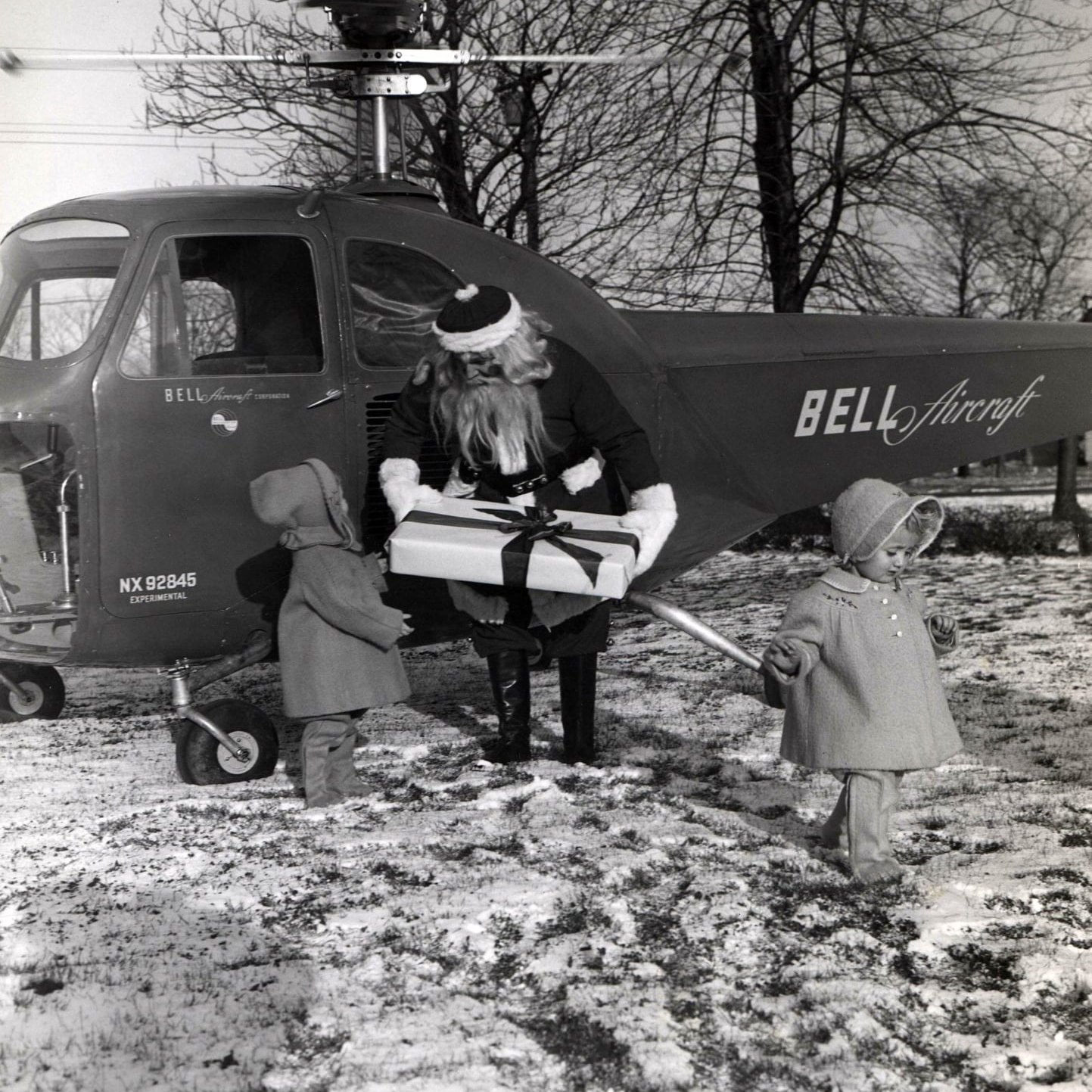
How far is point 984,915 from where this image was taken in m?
3.16

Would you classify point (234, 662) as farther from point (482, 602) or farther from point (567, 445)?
point (567, 445)

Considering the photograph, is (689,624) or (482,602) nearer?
(482,602)

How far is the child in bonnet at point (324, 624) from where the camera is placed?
411 cm

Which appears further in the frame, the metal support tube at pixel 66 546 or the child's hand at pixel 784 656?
the metal support tube at pixel 66 546

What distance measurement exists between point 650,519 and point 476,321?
870 millimetres

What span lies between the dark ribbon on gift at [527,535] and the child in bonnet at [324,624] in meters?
0.27

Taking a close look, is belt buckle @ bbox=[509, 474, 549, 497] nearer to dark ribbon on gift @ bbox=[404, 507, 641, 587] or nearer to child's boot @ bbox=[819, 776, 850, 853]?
dark ribbon on gift @ bbox=[404, 507, 641, 587]

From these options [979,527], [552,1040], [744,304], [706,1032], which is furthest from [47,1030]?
[744,304]

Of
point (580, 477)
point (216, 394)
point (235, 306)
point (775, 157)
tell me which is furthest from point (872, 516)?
point (775, 157)

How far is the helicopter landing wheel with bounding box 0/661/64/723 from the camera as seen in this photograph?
5.62 meters

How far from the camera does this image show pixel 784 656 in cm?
338

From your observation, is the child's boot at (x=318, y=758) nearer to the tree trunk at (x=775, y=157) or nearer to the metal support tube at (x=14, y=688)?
the metal support tube at (x=14, y=688)

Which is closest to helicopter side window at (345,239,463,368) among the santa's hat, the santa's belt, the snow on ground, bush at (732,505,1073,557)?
the santa's hat

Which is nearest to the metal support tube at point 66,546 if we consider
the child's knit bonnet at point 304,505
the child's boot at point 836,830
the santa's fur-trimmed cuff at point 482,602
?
the child's knit bonnet at point 304,505
